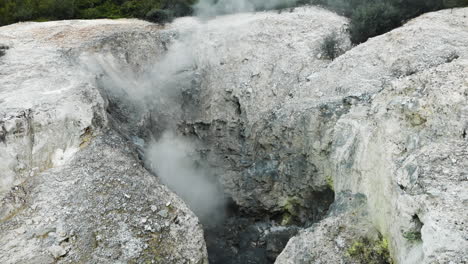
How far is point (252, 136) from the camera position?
12984 millimetres

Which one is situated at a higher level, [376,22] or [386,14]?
[386,14]

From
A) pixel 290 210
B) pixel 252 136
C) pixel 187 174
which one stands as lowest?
pixel 187 174

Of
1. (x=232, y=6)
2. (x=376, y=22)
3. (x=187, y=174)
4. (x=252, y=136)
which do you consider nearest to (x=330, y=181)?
(x=252, y=136)

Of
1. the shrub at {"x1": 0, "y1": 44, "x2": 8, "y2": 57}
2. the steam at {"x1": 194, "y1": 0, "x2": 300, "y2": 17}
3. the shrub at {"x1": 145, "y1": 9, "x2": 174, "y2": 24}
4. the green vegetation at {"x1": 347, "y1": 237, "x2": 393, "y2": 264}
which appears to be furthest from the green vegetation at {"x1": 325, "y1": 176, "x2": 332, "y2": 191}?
the shrub at {"x1": 0, "y1": 44, "x2": 8, "y2": 57}

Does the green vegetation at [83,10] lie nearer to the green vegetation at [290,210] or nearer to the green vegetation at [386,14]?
the green vegetation at [386,14]

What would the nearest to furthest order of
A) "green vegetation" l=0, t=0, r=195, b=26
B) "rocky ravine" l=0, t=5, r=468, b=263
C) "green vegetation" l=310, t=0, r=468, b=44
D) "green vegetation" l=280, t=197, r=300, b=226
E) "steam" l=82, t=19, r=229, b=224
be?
1. "rocky ravine" l=0, t=5, r=468, b=263
2. "green vegetation" l=280, t=197, r=300, b=226
3. "steam" l=82, t=19, r=229, b=224
4. "green vegetation" l=310, t=0, r=468, b=44
5. "green vegetation" l=0, t=0, r=195, b=26

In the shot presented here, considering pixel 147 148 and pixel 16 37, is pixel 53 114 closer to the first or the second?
pixel 147 148

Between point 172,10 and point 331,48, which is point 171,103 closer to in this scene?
point 172,10

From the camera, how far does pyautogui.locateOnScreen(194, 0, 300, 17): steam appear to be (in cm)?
1691

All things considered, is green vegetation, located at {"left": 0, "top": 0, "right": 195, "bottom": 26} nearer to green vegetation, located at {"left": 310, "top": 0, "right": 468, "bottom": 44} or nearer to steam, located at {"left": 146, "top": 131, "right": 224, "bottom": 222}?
steam, located at {"left": 146, "top": 131, "right": 224, "bottom": 222}

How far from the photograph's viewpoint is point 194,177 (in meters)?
14.3

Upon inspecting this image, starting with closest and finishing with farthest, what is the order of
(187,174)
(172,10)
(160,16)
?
(187,174)
(160,16)
(172,10)

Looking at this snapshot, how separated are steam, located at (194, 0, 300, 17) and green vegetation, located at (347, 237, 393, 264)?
11.6 m

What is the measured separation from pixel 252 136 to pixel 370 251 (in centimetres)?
601
